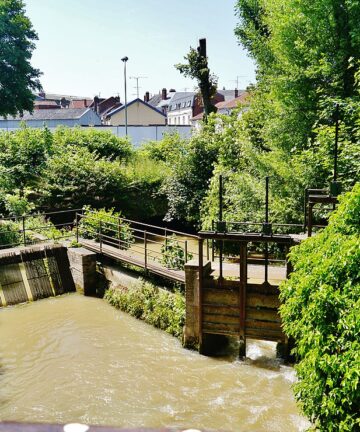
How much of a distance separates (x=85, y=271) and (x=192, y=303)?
4.80 m

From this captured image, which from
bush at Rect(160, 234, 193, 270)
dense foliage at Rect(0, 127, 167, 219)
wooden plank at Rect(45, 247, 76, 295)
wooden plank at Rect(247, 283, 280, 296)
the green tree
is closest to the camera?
wooden plank at Rect(247, 283, 280, 296)

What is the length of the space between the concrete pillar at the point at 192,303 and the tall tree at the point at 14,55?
23.2 m

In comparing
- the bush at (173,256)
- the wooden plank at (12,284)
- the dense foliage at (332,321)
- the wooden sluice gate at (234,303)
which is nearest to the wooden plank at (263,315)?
the wooden sluice gate at (234,303)

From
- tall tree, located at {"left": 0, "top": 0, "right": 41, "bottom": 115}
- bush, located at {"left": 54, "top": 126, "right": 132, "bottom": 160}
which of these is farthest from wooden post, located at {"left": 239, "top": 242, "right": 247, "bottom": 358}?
tall tree, located at {"left": 0, "top": 0, "right": 41, "bottom": 115}

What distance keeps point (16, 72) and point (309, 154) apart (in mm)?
22378

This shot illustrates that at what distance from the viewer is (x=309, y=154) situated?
45.3 feet

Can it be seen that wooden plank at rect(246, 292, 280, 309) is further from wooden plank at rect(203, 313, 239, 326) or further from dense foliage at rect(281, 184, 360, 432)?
dense foliage at rect(281, 184, 360, 432)

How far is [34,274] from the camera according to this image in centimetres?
1431

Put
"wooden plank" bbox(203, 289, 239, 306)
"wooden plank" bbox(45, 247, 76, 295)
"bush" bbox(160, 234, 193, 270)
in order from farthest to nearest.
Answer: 1. "wooden plank" bbox(45, 247, 76, 295)
2. "bush" bbox(160, 234, 193, 270)
3. "wooden plank" bbox(203, 289, 239, 306)

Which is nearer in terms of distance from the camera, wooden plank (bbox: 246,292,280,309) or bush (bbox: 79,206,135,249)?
wooden plank (bbox: 246,292,280,309)

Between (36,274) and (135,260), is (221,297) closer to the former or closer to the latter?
(135,260)

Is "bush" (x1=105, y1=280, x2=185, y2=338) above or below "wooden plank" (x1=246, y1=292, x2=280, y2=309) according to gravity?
below

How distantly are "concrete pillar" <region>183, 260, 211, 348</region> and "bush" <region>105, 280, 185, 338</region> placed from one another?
49cm

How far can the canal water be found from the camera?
332 inches
